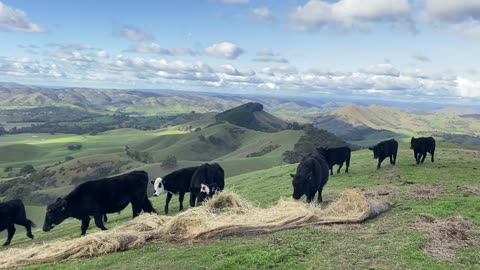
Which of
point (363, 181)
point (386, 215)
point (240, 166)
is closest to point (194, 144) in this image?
point (240, 166)

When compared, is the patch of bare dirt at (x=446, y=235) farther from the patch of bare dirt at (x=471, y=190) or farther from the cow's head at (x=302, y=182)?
the patch of bare dirt at (x=471, y=190)

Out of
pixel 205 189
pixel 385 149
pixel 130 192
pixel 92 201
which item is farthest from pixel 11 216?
pixel 385 149

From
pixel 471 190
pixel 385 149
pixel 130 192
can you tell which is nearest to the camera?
pixel 130 192

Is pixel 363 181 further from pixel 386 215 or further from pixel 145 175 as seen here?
pixel 145 175

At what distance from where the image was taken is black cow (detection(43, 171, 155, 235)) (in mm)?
18109

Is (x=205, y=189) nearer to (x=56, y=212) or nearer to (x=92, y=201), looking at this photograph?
(x=92, y=201)

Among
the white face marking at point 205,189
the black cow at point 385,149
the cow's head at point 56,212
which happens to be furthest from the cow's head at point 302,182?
the black cow at point 385,149

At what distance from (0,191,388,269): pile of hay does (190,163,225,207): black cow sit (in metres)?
5.07

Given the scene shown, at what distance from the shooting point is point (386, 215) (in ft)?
51.6

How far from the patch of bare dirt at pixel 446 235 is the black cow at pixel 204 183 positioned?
1027 centimetres

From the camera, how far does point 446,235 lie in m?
12.4

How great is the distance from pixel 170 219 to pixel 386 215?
26.3 ft

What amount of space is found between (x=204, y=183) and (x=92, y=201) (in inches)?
235

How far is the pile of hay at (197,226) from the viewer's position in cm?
1298
